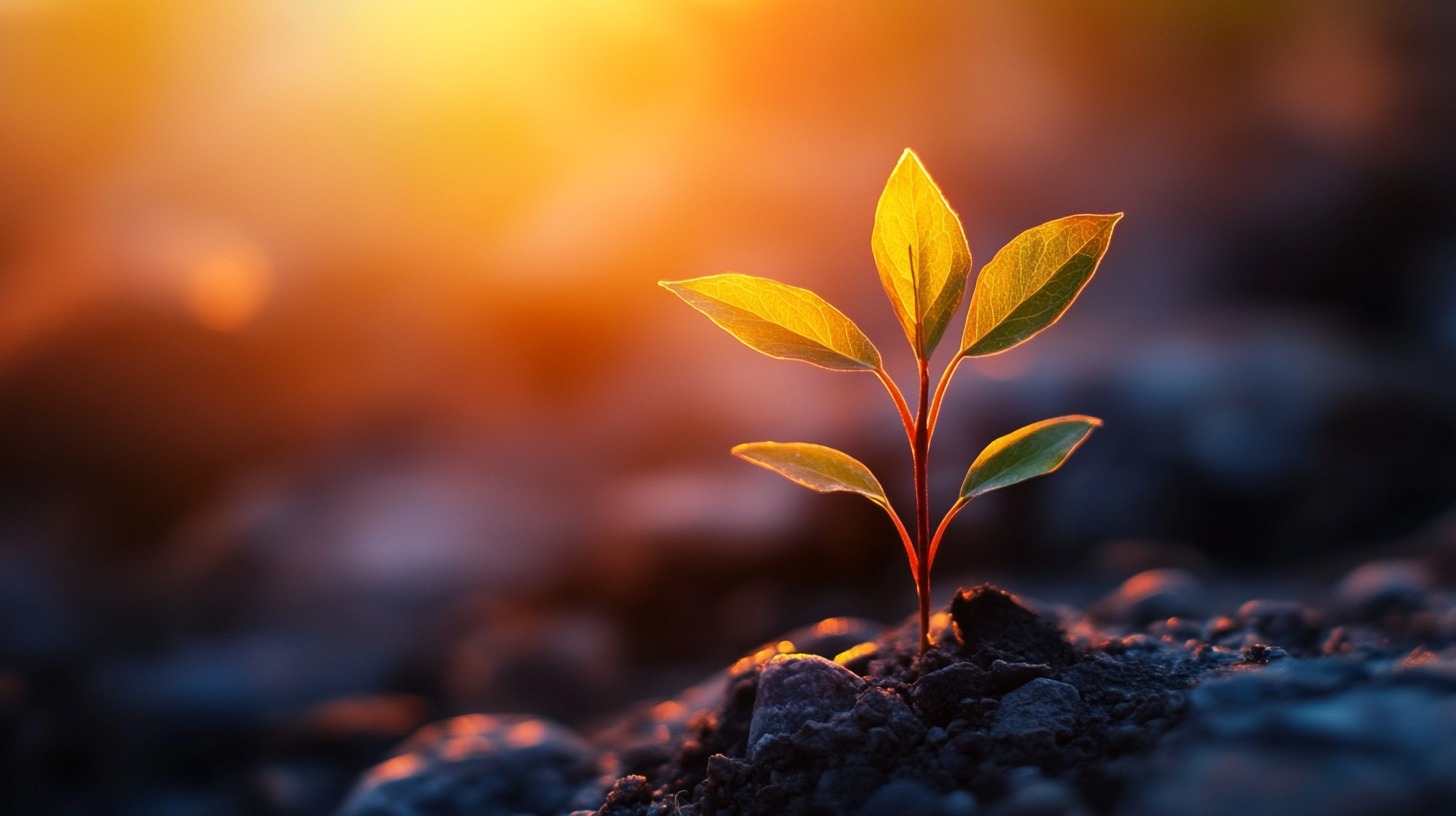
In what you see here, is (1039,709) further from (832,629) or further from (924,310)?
(832,629)

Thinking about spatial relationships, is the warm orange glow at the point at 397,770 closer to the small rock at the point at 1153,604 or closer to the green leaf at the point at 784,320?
the green leaf at the point at 784,320

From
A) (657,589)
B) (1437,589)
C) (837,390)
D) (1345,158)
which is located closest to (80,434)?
(657,589)

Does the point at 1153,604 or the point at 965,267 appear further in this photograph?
the point at 1153,604

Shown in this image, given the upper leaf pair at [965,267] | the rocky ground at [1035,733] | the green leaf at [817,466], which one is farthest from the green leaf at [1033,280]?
the rocky ground at [1035,733]

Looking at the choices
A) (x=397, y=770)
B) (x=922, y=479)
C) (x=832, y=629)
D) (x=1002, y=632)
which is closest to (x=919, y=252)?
(x=922, y=479)

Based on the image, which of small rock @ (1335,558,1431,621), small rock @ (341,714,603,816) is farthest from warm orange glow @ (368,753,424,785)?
small rock @ (1335,558,1431,621)

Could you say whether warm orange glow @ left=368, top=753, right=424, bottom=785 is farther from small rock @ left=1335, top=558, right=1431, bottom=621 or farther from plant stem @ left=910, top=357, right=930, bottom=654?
small rock @ left=1335, top=558, right=1431, bottom=621
